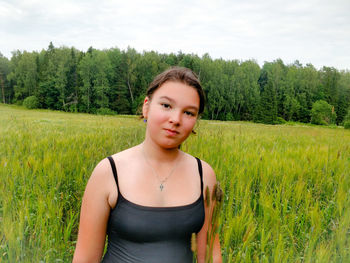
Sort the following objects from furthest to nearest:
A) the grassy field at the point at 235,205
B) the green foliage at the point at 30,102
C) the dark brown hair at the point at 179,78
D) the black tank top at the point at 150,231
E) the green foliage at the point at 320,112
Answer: the green foliage at the point at 320,112 < the green foliage at the point at 30,102 < the grassy field at the point at 235,205 < the dark brown hair at the point at 179,78 < the black tank top at the point at 150,231

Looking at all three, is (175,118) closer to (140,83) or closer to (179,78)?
(179,78)

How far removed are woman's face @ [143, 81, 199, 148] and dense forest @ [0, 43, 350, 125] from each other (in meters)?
0.43

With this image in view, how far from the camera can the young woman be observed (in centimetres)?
103

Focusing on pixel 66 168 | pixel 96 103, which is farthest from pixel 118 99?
pixel 66 168

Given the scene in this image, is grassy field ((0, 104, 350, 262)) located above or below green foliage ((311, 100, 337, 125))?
below

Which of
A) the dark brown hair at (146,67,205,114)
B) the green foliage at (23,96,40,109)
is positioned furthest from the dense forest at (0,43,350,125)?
the dark brown hair at (146,67,205,114)

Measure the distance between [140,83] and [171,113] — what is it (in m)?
22.0

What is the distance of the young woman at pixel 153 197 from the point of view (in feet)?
3.36

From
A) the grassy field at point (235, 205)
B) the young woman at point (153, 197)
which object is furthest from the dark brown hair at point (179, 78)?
the grassy field at point (235, 205)

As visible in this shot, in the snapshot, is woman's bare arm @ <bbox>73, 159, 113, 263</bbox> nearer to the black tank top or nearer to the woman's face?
the black tank top

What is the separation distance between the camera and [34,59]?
12703mm

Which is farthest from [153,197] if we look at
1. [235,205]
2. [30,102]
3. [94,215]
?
[30,102]

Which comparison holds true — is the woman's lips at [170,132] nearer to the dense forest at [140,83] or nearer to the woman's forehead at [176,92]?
the woman's forehead at [176,92]

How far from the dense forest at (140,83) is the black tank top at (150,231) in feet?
2.25
